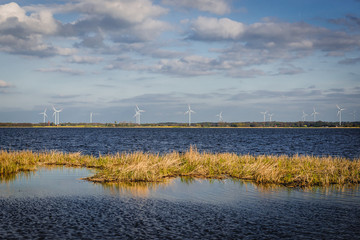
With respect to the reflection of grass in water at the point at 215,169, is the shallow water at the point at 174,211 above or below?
below

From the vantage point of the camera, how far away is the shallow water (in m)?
12.9

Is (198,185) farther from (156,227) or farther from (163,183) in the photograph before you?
(156,227)

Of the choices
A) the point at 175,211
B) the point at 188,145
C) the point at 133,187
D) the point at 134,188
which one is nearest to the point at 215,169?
the point at 133,187

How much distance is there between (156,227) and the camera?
44.2 feet

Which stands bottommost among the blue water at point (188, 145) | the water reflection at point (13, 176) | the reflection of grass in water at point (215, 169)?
the blue water at point (188, 145)

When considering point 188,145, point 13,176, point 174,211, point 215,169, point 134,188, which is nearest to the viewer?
point 174,211

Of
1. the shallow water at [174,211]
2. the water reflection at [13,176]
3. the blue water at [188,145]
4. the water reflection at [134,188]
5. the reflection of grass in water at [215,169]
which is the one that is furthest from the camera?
the blue water at [188,145]

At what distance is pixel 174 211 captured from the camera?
1603 centimetres

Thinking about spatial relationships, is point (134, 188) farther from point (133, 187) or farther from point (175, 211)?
point (175, 211)

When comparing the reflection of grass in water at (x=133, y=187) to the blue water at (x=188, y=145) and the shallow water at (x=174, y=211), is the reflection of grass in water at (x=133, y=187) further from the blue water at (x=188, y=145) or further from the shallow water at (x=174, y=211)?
the blue water at (x=188, y=145)

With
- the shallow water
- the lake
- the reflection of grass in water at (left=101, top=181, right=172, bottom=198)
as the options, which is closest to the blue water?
the reflection of grass in water at (left=101, top=181, right=172, bottom=198)

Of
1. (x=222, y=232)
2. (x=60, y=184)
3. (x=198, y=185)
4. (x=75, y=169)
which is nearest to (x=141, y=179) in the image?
(x=198, y=185)

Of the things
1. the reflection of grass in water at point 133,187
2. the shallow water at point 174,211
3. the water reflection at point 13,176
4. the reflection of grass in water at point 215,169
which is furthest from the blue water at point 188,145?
the shallow water at point 174,211

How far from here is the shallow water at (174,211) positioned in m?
12.9
